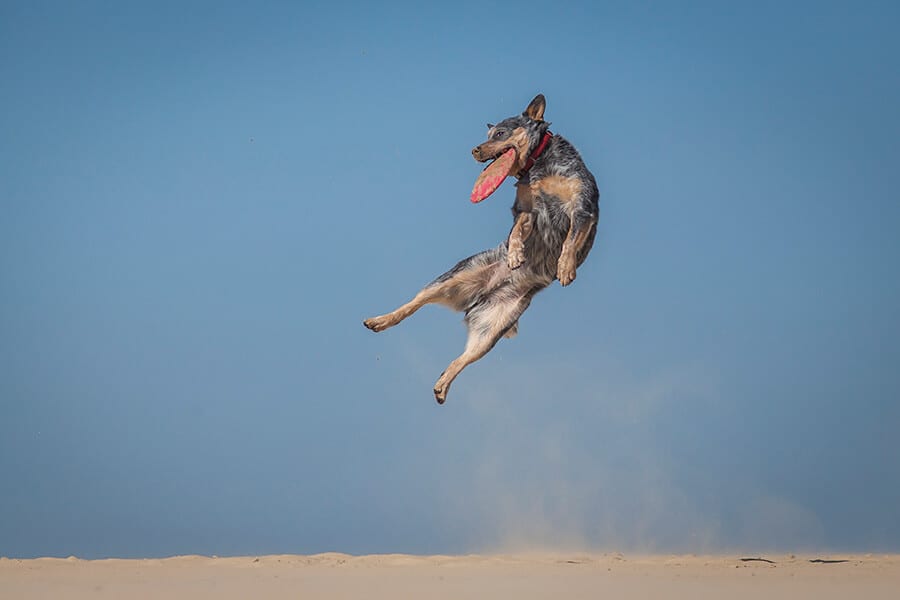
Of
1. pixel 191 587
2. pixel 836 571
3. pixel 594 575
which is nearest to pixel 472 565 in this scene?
pixel 594 575

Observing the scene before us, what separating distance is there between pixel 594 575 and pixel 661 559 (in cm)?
115

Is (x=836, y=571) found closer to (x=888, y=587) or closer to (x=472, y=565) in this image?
(x=888, y=587)

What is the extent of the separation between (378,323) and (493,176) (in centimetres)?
116

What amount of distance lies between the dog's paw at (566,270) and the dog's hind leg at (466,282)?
102 cm

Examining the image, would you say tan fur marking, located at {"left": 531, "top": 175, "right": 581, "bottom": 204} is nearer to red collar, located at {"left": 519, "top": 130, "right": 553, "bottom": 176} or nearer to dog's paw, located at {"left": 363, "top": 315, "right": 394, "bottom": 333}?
red collar, located at {"left": 519, "top": 130, "right": 553, "bottom": 176}

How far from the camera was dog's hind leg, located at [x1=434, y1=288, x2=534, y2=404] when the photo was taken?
7.45m

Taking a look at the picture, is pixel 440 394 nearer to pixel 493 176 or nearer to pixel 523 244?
pixel 523 244

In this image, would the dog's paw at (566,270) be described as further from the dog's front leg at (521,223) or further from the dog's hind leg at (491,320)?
the dog's hind leg at (491,320)

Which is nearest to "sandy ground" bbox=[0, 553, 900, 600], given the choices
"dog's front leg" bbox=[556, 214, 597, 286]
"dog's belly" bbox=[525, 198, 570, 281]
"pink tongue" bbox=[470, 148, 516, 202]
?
"dog's belly" bbox=[525, 198, 570, 281]

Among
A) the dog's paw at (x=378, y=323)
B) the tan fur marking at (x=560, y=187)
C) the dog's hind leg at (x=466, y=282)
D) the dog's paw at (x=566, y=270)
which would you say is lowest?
the dog's paw at (x=566, y=270)

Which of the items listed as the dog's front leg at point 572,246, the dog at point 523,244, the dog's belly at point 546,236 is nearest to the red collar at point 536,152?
the dog at point 523,244

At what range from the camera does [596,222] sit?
696 cm

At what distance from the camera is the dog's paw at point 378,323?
731 cm

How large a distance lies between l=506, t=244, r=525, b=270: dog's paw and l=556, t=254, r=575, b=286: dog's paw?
358 mm
